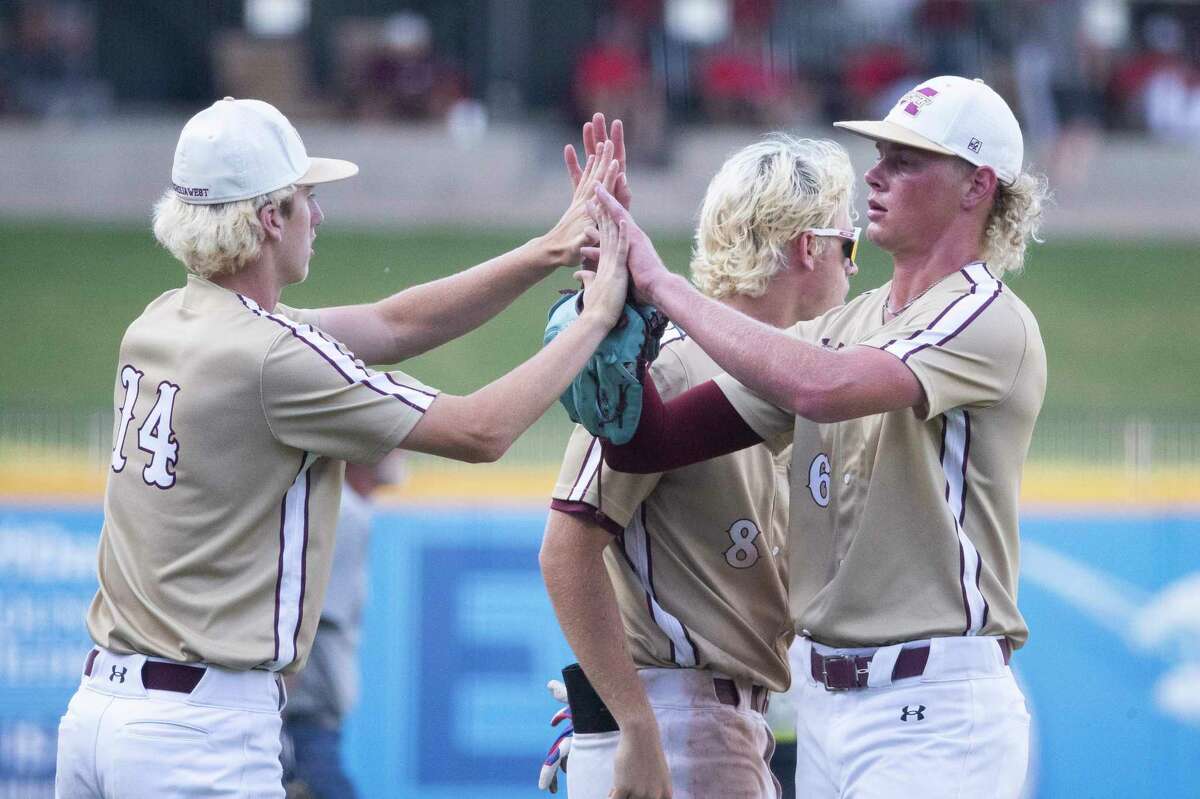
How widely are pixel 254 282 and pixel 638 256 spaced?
86 cm

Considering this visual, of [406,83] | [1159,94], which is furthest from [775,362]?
[1159,94]

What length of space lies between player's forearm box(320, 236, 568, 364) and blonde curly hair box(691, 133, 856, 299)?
0.43 m

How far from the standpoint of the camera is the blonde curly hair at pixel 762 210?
375 centimetres

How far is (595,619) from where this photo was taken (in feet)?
11.4

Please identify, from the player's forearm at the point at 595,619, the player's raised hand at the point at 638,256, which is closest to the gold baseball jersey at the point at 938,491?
the player's forearm at the point at 595,619

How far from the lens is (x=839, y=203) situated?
12.6 ft

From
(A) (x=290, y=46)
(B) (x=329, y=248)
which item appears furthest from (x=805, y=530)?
(A) (x=290, y=46)

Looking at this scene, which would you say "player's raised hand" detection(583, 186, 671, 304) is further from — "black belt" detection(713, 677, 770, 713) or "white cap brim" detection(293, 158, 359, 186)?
"black belt" detection(713, 677, 770, 713)

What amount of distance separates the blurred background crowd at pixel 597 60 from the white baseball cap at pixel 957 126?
1424 centimetres

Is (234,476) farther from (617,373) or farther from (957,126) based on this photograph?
(957,126)

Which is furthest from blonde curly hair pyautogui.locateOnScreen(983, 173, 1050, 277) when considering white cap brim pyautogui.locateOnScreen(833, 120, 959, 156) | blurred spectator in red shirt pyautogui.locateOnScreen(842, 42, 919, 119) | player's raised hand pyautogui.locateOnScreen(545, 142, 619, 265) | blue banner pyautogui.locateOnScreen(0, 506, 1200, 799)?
blurred spectator in red shirt pyautogui.locateOnScreen(842, 42, 919, 119)

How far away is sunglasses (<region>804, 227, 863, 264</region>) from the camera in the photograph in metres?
3.78

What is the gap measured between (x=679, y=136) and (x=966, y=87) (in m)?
14.6

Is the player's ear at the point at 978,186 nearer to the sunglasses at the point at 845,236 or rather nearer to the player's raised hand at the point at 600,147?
the sunglasses at the point at 845,236
